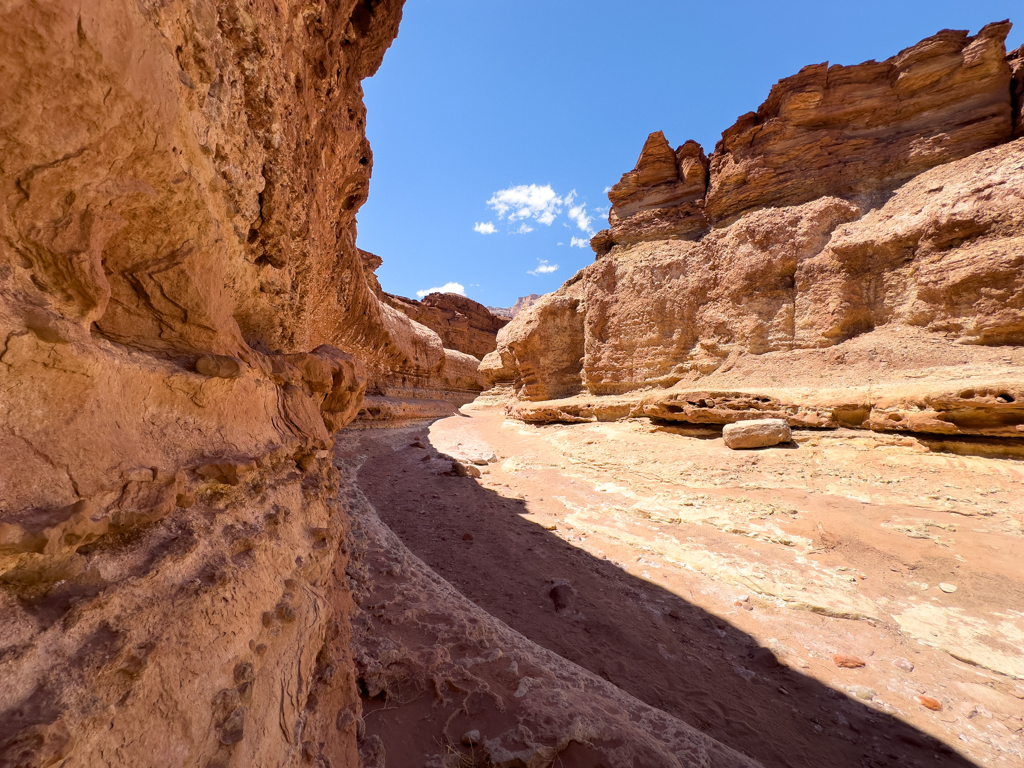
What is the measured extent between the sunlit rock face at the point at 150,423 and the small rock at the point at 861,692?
2928mm

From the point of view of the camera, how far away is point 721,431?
7859mm

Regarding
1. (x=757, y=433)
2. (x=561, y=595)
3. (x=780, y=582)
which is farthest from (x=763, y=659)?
(x=757, y=433)

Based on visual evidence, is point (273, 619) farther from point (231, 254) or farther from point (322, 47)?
point (322, 47)

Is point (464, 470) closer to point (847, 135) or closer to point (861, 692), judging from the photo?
point (861, 692)

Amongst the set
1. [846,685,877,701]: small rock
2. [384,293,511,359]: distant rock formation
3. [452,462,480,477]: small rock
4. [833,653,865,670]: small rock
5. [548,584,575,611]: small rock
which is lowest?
[846,685,877,701]: small rock

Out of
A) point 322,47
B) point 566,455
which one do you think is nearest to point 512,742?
point 322,47

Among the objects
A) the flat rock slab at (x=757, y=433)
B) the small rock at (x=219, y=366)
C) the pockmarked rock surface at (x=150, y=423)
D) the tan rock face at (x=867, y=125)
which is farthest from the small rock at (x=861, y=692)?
the tan rock face at (x=867, y=125)

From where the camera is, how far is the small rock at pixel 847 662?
2635mm

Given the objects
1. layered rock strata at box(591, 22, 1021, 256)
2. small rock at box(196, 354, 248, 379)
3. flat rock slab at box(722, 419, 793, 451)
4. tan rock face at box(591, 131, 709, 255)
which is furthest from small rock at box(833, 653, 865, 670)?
tan rock face at box(591, 131, 709, 255)

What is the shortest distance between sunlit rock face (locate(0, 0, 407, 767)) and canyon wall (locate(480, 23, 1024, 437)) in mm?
7694

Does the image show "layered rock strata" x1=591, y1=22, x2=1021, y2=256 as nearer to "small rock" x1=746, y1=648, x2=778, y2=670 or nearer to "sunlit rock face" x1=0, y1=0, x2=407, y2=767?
"small rock" x1=746, y1=648, x2=778, y2=670

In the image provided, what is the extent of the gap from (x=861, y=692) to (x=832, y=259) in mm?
8693

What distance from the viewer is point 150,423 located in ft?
3.77

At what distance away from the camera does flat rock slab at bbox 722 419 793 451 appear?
21.8 ft
